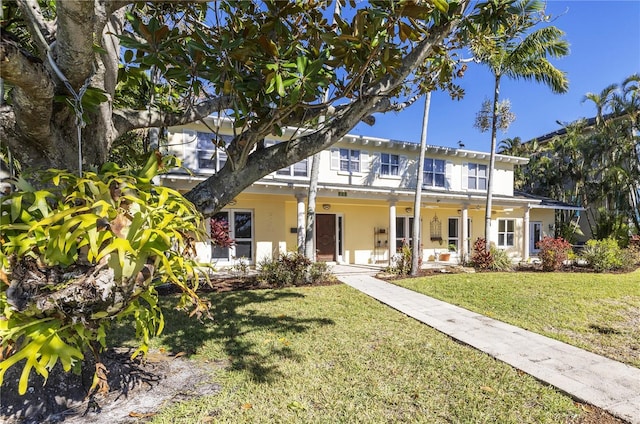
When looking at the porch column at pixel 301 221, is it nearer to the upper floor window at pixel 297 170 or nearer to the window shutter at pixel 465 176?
the upper floor window at pixel 297 170

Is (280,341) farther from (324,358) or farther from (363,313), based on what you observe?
(363,313)

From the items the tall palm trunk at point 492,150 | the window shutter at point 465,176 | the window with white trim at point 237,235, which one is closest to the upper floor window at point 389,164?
the tall palm trunk at point 492,150

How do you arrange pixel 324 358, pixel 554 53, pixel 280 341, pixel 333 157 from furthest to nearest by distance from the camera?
pixel 333 157
pixel 554 53
pixel 280 341
pixel 324 358

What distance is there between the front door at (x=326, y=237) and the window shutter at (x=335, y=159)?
233 centimetres

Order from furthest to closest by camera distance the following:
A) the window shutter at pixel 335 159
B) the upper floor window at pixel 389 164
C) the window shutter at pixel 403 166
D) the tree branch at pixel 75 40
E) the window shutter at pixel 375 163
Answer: the window shutter at pixel 403 166
the upper floor window at pixel 389 164
the window shutter at pixel 375 163
the window shutter at pixel 335 159
the tree branch at pixel 75 40

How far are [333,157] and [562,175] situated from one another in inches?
791

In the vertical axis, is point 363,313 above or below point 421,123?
below

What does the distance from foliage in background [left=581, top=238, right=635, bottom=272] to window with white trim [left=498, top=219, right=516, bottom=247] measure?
Result: 242 inches

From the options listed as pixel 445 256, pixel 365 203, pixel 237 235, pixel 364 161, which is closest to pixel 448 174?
pixel 445 256

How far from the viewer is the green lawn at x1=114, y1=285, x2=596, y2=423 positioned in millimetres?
3184

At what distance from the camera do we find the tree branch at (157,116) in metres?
3.34

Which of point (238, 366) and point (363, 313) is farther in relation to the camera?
point (363, 313)

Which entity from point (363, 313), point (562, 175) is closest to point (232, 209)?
point (363, 313)

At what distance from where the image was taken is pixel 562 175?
2450 cm
